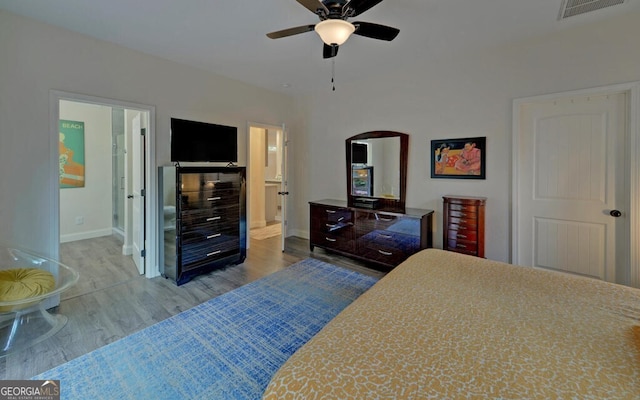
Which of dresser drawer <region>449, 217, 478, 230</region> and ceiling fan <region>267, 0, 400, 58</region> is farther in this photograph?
dresser drawer <region>449, 217, 478, 230</region>

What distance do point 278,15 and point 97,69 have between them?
2076 mm

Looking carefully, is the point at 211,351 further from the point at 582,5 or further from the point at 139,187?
the point at 582,5

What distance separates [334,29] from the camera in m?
1.91

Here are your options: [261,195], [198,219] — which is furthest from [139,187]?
[261,195]

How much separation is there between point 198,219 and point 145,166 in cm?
97

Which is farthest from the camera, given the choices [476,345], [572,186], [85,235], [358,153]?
[85,235]

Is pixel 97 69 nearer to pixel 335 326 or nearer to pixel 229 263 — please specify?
pixel 229 263

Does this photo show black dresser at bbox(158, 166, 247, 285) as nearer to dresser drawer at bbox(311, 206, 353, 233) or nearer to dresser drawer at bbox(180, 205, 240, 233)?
dresser drawer at bbox(180, 205, 240, 233)

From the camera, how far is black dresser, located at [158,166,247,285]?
10.7 ft

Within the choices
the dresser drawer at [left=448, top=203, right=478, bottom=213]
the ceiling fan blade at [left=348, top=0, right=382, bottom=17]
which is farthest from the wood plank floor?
the ceiling fan blade at [left=348, top=0, right=382, bottom=17]

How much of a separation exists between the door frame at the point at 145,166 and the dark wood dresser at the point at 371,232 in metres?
2.25

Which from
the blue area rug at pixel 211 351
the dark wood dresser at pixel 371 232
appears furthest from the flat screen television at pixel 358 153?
the blue area rug at pixel 211 351

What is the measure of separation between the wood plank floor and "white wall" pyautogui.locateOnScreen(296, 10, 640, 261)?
5.10 feet

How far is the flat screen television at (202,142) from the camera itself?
3.68 metres
